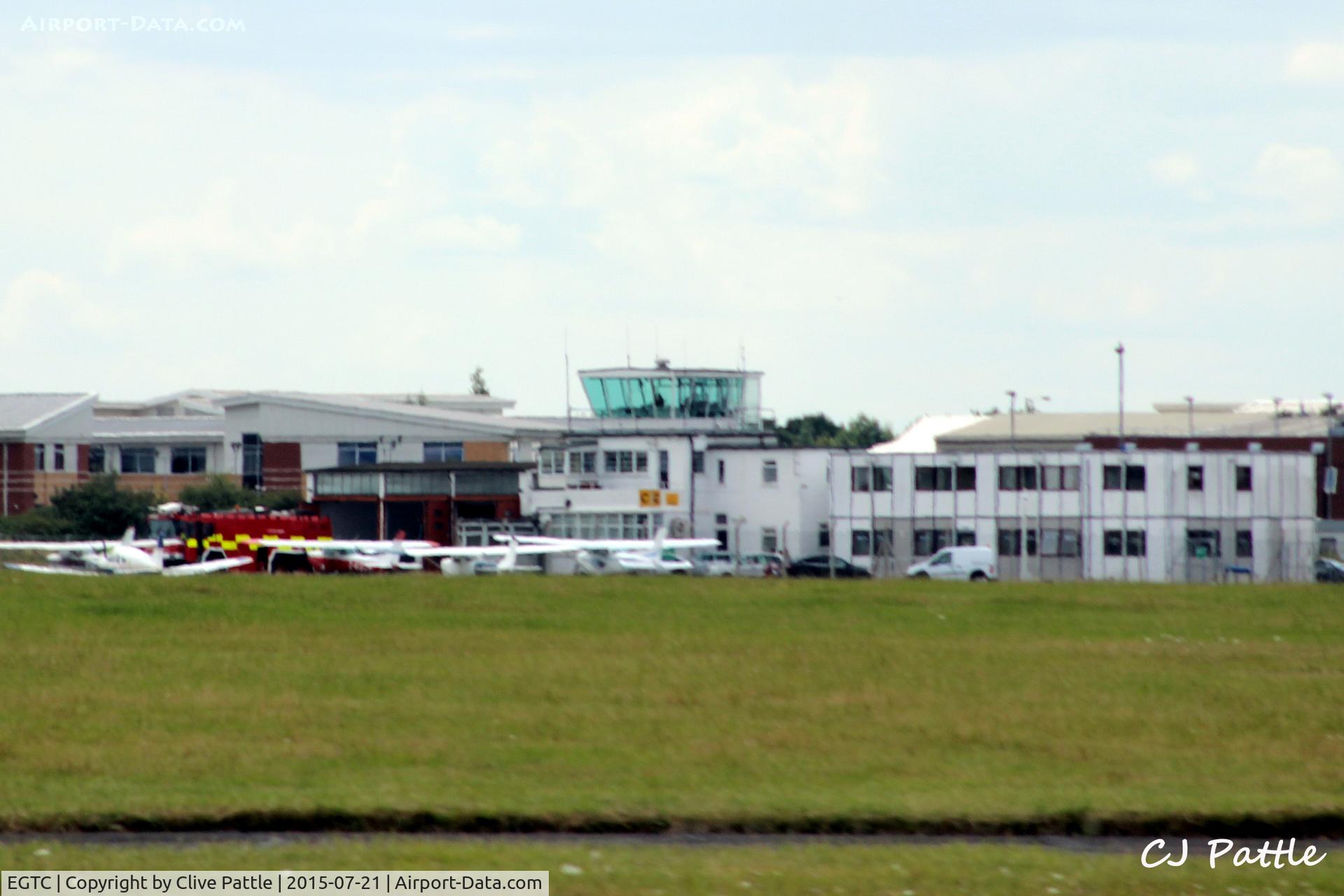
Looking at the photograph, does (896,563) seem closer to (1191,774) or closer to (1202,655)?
(1202,655)

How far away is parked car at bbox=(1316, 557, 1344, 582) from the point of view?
59406 millimetres

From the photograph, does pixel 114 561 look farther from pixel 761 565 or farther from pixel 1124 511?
pixel 1124 511

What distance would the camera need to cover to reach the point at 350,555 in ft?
198

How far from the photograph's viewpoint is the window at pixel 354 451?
98812 millimetres

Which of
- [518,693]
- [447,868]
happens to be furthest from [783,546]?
[447,868]

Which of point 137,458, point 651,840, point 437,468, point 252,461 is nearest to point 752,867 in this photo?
point 651,840

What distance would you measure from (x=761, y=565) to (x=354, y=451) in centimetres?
3832

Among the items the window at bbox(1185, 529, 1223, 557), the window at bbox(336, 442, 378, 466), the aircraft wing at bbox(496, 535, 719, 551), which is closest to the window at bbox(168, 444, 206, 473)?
the window at bbox(336, 442, 378, 466)

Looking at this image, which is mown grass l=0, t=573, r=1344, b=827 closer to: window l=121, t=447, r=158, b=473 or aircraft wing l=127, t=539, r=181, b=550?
aircraft wing l=127, t=539, r=181, b=550

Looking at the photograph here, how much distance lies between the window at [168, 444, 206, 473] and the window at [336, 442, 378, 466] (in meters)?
13.4

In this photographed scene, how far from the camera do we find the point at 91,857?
13.2 meters


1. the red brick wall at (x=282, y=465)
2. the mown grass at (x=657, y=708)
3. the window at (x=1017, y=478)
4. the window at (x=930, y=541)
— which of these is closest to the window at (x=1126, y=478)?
the window at (x=1017, y=478)

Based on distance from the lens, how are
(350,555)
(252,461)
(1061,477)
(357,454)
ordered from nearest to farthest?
(350,555)
(1061,477)
(357,454)
(252,461)

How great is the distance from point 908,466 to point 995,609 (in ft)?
110
